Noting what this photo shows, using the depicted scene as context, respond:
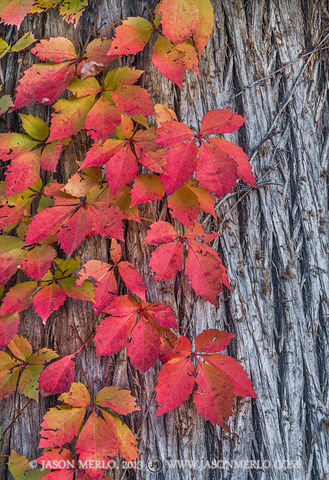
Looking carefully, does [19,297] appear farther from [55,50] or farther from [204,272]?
[55,50]

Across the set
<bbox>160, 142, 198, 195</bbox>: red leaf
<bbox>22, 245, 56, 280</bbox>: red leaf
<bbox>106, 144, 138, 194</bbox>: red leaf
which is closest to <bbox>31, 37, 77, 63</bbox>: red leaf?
<bbox>106, 144, 138, 194</bbox>: red leaf

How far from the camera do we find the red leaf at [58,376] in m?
1.17

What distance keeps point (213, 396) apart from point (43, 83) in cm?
116

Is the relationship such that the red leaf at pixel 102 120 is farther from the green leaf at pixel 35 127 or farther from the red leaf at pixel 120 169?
the green leaf at pixel 35 127

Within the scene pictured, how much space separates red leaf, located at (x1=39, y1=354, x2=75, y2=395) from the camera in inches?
46.0

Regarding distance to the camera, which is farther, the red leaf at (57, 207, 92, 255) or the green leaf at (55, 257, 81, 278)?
the green leaf at (55, 257, 81, 278)

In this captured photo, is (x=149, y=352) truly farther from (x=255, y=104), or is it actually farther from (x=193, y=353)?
(x=255, y=104)

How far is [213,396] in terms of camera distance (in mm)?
1124

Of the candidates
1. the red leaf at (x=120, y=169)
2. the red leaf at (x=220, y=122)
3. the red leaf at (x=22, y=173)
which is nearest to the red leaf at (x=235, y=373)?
the red leaf at (x=120, y=169)

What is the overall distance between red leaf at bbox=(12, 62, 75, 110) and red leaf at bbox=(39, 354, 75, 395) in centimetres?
87

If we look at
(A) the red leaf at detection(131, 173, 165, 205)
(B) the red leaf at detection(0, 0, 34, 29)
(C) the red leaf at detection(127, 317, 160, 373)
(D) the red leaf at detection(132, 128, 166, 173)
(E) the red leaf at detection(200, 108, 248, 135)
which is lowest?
(C) the red leaf at detection(127, 317, 160, 373)

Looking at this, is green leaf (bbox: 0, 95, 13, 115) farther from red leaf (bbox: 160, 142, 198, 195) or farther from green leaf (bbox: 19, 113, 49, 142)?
red leaf (bbox: 160, 142, 198, 195)

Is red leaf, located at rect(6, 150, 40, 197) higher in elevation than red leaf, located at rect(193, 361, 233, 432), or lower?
higher

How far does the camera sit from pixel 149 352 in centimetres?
111
